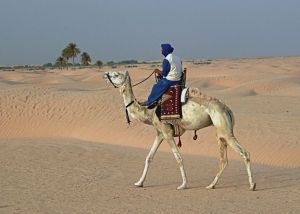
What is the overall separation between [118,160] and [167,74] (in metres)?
4.32

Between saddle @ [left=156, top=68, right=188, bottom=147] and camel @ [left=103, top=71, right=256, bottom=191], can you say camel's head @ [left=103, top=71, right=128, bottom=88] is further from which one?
saddle @ [left=156, top=68, right=188, bottom=147]

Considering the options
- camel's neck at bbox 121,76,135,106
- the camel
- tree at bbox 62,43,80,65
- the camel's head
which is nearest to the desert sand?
the camel

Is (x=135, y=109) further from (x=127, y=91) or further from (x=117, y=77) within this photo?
(x=117, y=77)

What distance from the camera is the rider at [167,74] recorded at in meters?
9.66

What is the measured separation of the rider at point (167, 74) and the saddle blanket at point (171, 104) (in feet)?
0.32

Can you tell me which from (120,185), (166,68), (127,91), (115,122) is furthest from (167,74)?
(115,122)

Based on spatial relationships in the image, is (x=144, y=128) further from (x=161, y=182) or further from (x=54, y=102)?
(x=161, y=182)

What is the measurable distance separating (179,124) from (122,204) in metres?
1.92

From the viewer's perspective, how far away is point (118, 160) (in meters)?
13.4

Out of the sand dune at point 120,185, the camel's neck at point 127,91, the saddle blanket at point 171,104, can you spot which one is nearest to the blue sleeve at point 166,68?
the saddle blanket at point 171,104

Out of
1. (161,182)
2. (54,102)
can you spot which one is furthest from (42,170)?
(54,102)

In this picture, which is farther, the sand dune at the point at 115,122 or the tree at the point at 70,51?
the tree at the point at 70,51

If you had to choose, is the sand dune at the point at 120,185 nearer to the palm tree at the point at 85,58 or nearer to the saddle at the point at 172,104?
the saddle at the point at 172,104

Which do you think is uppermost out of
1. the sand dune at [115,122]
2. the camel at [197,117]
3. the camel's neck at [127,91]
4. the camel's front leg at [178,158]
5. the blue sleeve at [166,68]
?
the blue sleeve at [166,68]
